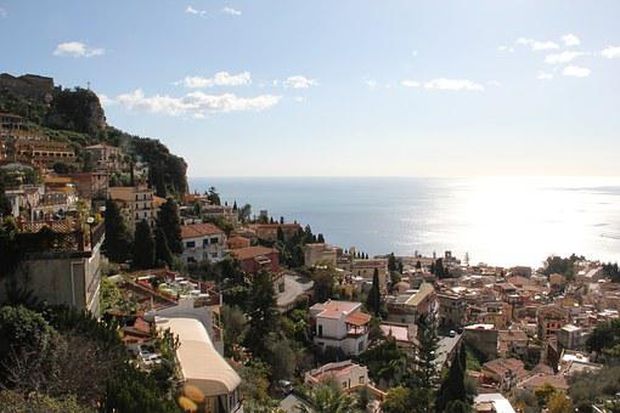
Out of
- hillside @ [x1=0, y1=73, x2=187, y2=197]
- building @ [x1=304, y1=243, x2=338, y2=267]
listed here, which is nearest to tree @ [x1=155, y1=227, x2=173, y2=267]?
building @ [x1=304, y1=243, x2=338, y2=267]

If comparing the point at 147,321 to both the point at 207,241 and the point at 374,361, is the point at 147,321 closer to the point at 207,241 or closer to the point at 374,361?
the point at 374,361

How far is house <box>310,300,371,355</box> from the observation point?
90.2 ft

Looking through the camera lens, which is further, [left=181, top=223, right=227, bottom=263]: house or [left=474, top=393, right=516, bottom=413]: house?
[left=181, top=223, right=227, bottom=263]: house

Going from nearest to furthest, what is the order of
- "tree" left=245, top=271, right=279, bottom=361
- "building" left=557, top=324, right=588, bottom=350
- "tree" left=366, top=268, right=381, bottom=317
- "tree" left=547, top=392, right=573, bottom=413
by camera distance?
"tree" left=547, top=392, right=573, bottom=413
"tree" left=245, top=271, right=279, bottom=361
"tree" left=366, top=268, right=381, bottom=317
"building" left=557, top=324, right=588, bottom=350

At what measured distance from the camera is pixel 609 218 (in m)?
135

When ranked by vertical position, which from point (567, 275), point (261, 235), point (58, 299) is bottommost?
point (567, 275)

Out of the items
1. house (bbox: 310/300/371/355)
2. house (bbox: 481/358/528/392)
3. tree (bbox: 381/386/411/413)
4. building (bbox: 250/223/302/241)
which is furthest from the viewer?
building (bbox: 250/223/302/241)

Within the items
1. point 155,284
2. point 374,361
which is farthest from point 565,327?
point 155,284

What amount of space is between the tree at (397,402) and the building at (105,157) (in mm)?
29689

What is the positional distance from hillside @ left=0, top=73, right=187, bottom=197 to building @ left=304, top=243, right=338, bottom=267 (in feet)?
45.1

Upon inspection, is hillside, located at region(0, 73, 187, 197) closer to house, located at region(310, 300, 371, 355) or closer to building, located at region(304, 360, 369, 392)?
house, located at region(310, 300, 371, 355)

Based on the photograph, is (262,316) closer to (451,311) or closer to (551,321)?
(451,311)

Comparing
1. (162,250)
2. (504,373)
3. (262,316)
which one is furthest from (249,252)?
(504,373)

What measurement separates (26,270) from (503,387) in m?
25.8
